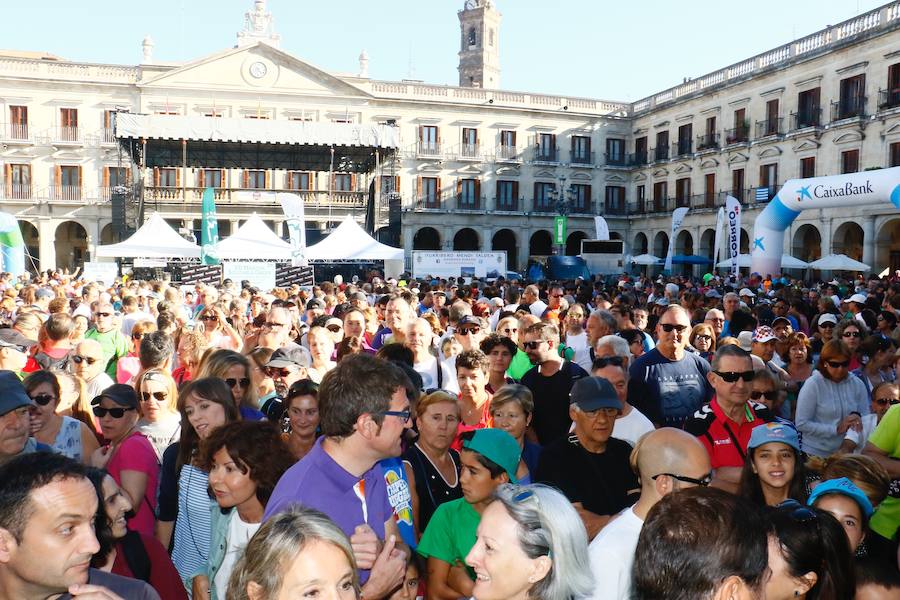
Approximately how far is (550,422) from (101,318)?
180 inches

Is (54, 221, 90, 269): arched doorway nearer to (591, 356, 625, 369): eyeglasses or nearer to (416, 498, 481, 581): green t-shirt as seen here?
(591, 356, 625, 369): eyeglasses

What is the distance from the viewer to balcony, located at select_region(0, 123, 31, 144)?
3703cm

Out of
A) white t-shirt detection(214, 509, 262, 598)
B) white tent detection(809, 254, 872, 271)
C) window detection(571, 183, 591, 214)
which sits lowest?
white t-shirt detection(214, 509, 262, 598)

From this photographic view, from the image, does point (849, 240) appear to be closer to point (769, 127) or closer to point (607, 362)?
point (769, 127)

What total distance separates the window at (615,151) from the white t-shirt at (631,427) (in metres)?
41.6

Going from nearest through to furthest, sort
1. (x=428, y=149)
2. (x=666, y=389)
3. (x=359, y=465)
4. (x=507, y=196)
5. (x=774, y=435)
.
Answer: (x=359, y=465) < (x=774, y=435) < (x=666, y=389) < (x=428, y=149) < (x=507, y=196)

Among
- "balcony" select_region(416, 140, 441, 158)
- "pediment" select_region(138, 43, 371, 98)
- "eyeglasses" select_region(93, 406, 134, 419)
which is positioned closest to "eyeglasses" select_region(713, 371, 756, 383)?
"eyeglasses" select_region(93, 406, 134, 419)

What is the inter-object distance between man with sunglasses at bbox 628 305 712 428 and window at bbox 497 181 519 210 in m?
37.8

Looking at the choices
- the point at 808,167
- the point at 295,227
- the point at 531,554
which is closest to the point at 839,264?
A: the point at 808,167

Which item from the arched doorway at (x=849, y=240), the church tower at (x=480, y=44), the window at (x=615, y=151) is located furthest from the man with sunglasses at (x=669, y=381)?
the church tower at (x=480, y=44)

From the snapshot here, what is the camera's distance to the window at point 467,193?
1683 inches

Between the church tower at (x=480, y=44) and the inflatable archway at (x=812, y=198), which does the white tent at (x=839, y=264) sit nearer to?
the inflatable archway at (x=812, y=198)

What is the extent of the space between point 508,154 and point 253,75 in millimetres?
14682

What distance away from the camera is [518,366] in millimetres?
6797
